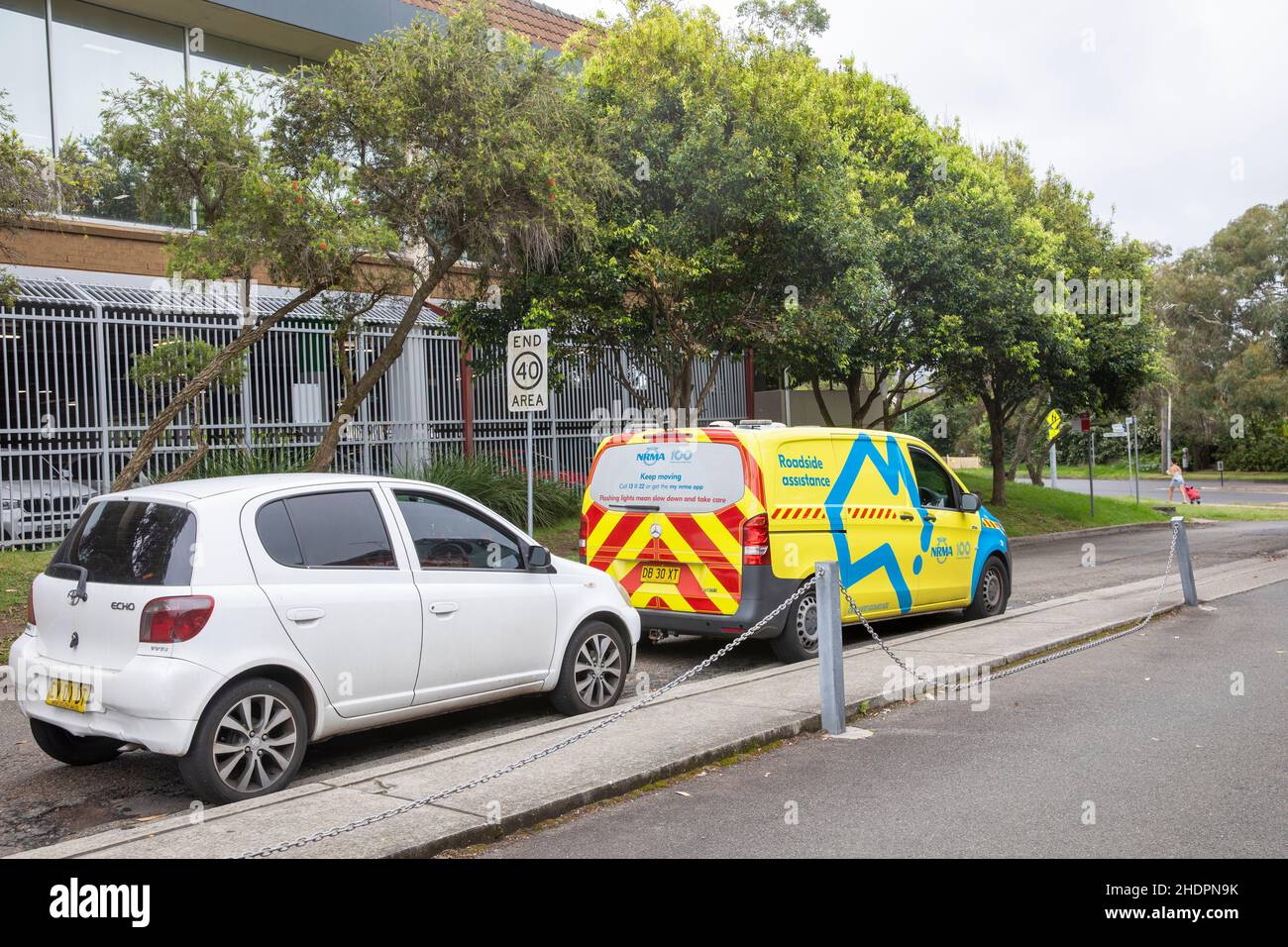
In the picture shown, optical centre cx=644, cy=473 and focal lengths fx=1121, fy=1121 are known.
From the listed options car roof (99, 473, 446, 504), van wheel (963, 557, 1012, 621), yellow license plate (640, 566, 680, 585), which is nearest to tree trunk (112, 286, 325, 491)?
yellow license plate (640, 566, 680, 585)

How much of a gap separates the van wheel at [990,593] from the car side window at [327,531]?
7.31 metres

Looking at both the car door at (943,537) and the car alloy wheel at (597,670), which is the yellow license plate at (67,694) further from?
the car door at (943,537)

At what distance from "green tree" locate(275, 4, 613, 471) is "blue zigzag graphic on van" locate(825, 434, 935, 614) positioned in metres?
4.87

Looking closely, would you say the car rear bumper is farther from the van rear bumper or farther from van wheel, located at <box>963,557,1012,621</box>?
van wheel, located at <box>963,557,1012,621</box>

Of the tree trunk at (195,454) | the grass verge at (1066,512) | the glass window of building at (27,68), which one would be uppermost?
the glass window of building at (27,68)

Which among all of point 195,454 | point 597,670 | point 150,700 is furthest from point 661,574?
point 195,454

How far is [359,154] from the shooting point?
1284cm

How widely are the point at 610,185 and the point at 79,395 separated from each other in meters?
7.53

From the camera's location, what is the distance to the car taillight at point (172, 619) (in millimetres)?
5301

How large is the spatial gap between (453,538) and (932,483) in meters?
5.85

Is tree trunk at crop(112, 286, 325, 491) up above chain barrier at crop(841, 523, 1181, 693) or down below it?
above

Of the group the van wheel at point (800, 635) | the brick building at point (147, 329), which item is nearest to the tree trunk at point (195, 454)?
the brick building at point (147, 329)

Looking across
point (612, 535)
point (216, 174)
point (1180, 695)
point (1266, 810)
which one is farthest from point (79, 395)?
point (1266, 810)

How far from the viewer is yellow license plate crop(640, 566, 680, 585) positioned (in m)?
9.18
